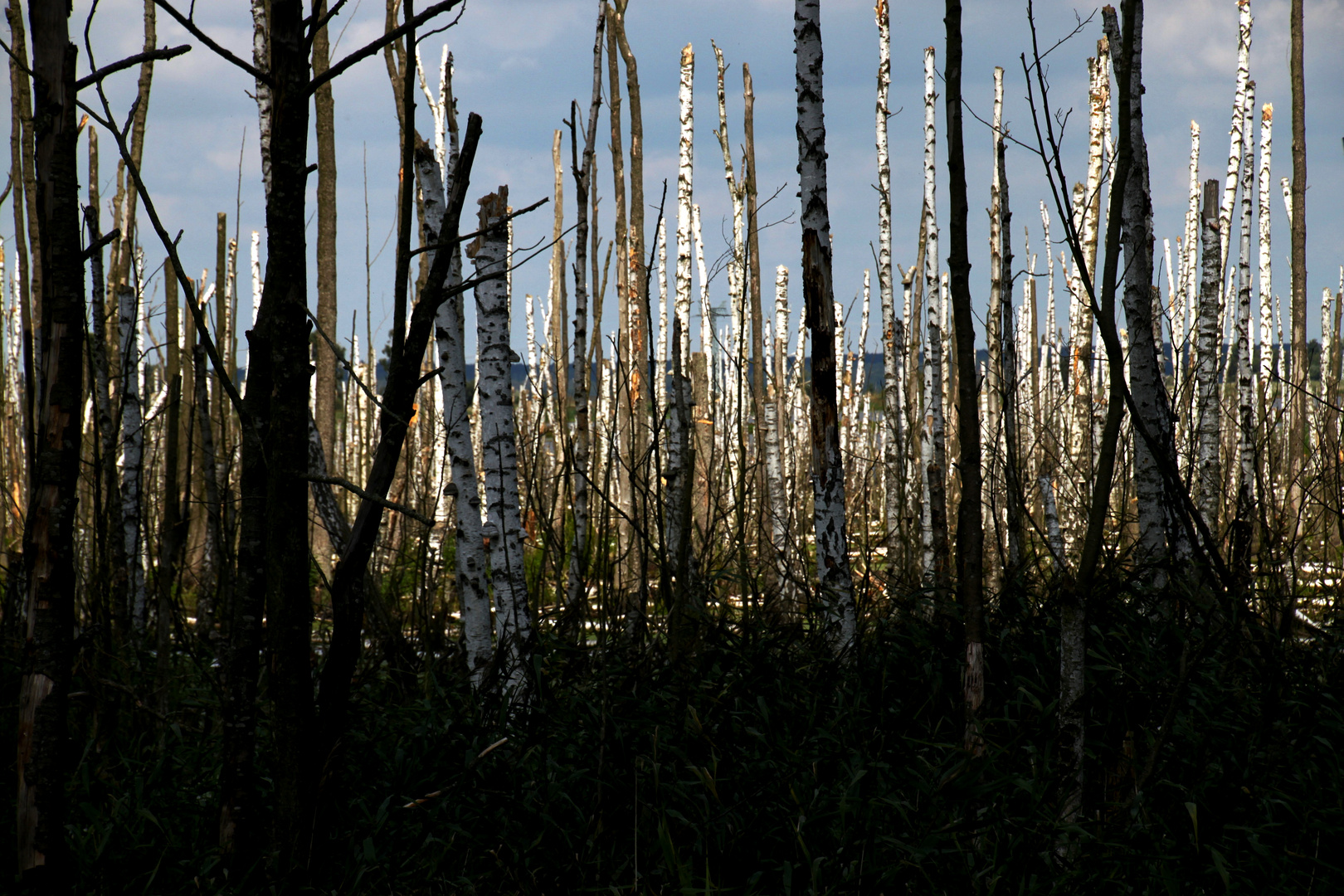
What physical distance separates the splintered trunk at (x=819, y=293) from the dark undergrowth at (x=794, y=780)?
55cm

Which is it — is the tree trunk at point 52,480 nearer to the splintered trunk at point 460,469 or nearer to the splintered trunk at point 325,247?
the splintered trunk at point 460,469

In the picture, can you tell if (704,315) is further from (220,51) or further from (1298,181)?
(1298,181)

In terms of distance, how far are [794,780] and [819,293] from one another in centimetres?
222

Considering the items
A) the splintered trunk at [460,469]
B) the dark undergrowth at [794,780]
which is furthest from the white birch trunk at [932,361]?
→ the splintered trunk at [460,469]

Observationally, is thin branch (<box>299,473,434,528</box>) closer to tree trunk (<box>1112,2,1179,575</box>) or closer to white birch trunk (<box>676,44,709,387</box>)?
tree trunk (<box>1112,2,1179,575</box>)

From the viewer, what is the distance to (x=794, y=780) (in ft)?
Result: 9.36

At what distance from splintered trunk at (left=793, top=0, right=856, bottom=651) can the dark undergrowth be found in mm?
546

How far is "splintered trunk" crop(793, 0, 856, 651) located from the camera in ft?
13.3

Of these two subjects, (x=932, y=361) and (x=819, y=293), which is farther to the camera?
(x=932, y=361)

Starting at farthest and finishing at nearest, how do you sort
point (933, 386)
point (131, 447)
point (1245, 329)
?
point (1245, 329), point (933, 386), point (131, 447)

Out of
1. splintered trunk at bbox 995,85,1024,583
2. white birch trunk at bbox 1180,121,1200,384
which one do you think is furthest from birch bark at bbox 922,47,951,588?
white birch trunk at bbox 1180,121,1200,384

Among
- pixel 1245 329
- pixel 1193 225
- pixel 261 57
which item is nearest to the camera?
pixel 261 57

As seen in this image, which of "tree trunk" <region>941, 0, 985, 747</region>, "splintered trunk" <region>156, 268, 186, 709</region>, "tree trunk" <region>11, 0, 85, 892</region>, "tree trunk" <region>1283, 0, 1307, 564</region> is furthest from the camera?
"tree trunk" <region>1283, 0, 1307, 564</region>

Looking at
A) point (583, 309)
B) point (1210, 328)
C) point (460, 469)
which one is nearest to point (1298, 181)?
point (1210, 328)
